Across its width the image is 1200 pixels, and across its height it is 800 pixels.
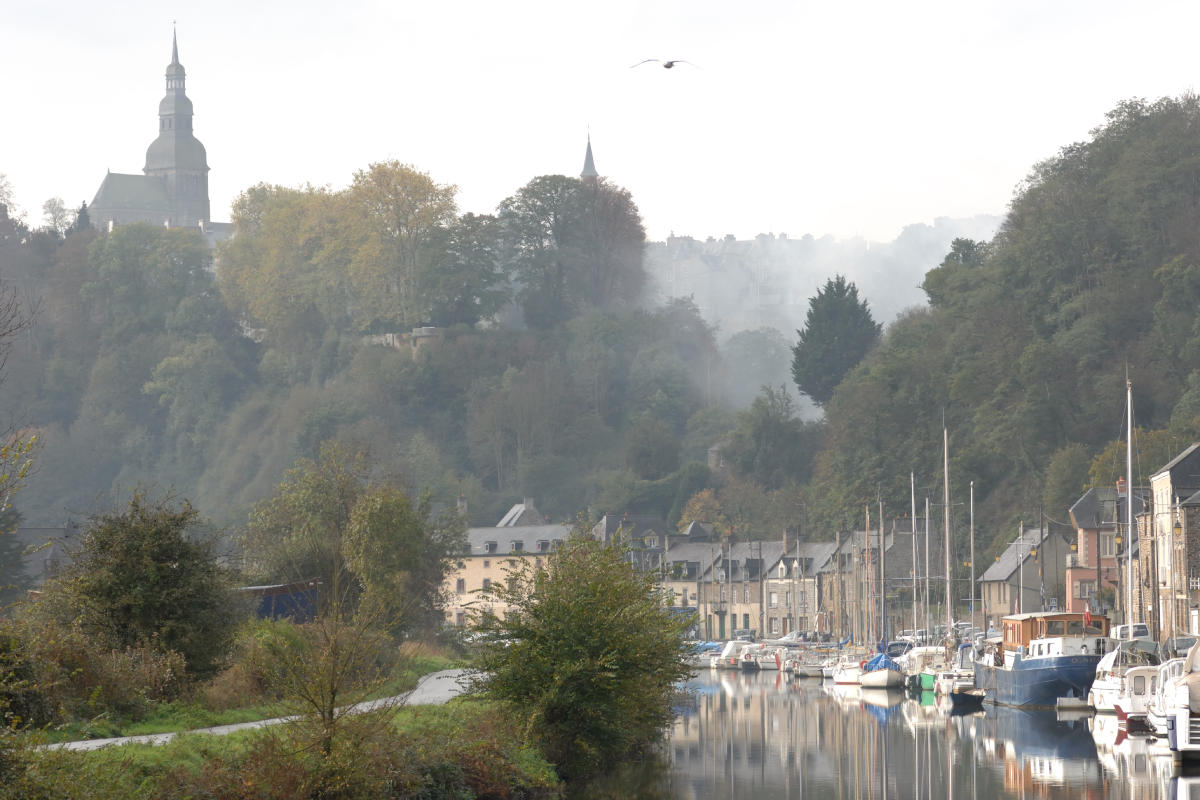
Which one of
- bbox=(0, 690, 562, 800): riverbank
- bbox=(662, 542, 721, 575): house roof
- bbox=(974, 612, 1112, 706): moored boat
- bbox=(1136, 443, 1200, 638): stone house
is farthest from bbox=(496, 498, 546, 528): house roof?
bbox=(0, 690, 562, 800): riverbank

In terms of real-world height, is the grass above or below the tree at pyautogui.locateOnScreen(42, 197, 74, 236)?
below

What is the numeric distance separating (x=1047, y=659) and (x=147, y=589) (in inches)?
1059

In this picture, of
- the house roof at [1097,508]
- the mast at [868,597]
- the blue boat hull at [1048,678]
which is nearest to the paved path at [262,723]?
the blue boat hull at [1048,678]

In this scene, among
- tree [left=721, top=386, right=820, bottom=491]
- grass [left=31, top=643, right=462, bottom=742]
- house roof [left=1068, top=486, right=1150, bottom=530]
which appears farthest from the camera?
tree [left=721, top=386, right=820, bottom=491]

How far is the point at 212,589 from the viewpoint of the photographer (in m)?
27.1

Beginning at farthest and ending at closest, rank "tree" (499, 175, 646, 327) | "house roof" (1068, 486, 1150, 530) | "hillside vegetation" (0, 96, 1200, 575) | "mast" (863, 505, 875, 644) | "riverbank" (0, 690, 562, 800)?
"tree" (499, 175, 646, 327) < "hillside vegetation" (0, 96, 1200, 575) < "mast" (863, 505, 875, 644) < "house roof" (1068, 486, 1150, 530) < "riverbank" (0, 690, 562, 800)

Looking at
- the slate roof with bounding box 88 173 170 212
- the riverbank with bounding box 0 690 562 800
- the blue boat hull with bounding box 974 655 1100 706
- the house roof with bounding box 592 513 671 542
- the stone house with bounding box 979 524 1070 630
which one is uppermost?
the slate roof with bounding box 88 173 170 212

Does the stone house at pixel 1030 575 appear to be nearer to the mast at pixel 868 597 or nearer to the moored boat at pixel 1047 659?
the mast at pixel 868 597

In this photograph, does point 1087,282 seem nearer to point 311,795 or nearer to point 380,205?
point 380,205

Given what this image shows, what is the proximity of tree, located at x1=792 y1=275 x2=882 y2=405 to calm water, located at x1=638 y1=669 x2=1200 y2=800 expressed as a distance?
65836 mm

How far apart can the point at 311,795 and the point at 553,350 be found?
107 metres

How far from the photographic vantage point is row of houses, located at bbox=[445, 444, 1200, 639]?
56.1 m

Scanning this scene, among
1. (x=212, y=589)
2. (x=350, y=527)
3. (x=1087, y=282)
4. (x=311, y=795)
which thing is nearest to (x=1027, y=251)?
(x=1087, y=282)

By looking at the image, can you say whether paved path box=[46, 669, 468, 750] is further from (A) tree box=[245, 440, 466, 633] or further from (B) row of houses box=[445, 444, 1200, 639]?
(A) tree box=[245, 440, 466, 633]
